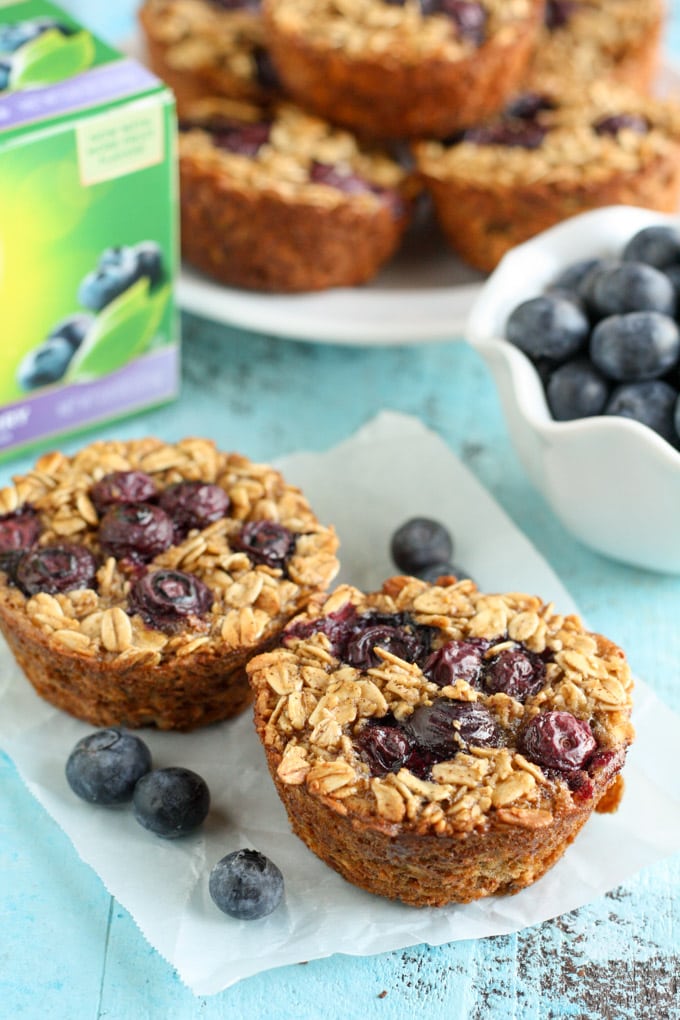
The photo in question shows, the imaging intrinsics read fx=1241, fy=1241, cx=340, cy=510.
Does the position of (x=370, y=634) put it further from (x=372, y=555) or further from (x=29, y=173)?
(x=29, y=173)

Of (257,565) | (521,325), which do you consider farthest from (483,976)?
(521,325)

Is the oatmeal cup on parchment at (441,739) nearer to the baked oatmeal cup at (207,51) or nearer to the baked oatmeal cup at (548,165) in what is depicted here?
the baked oatmeal cup at (548,165)

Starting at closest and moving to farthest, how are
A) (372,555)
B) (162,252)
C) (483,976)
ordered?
(483,976) < (372,555) < (162,252)

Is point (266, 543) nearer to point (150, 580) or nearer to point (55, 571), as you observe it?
point (150, 580)

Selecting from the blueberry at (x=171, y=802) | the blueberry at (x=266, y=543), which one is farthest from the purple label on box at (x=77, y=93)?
the blueberry at (x=171, y=802)

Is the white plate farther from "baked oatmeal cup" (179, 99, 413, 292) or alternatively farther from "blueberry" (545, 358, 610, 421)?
"blueberry" (545, 358, 610, 421)
